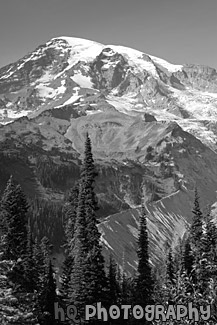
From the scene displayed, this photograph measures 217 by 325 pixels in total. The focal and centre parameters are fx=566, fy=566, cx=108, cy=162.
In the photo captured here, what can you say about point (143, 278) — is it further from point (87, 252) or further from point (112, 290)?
point (87, 252)

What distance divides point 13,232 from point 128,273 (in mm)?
135053

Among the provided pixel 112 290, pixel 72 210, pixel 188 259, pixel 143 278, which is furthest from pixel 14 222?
pixel 188 259

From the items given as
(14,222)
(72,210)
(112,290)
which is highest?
(72,210)

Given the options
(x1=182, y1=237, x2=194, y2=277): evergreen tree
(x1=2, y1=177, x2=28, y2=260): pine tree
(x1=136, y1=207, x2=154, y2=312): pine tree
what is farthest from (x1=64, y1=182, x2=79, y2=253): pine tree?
(x1=182, y1=237, x2=194, y2=277): evergreen tree

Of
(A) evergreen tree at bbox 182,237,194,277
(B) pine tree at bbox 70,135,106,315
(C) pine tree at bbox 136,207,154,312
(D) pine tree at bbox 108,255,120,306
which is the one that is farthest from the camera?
(A) evergreen tree at bbox 182,237,194,277

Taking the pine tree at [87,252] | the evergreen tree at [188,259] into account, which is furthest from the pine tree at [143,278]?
the pine tree at [87,252]

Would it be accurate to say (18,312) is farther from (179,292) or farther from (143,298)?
(143,298)

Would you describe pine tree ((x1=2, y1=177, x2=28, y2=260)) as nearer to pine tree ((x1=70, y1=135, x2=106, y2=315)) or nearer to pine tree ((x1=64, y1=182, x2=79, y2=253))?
pine tree ((x1=70, y1=135, x2=106, y2=315))

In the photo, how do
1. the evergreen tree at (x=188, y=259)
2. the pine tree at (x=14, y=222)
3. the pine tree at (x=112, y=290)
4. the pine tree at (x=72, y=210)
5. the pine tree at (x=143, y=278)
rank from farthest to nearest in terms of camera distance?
the evergreen tree at (x=188, y=259)
the pine tree at (x=143, y=278)
the pine tree at (x=72, y=210)
the pine tree at (x=112, y=290)
the pine tree at (x=14, y=222)

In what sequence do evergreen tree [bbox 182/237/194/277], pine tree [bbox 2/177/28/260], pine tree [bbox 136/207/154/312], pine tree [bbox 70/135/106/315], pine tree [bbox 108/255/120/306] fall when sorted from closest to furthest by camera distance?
pine tree [bbox 2/177/28/260] → pine tree [bbox 70/135/106/315] → pine tree [bbox 108/255/120/306] → pine tree [bbox 136/207/154/312] → evergreen tree [bbox 182/237/194/277]

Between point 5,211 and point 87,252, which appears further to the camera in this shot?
point 87,252

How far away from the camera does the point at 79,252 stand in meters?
46.9

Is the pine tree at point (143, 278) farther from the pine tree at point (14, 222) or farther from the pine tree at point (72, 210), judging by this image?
the pine tree at point (14, 222)

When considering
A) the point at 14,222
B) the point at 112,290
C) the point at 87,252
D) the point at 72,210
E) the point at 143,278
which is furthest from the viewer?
the point at 143,278
